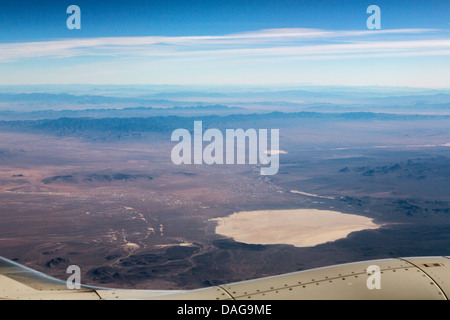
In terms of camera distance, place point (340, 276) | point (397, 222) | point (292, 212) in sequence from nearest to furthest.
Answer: point (340, 276)
point (397, 222)
point (292, 212)

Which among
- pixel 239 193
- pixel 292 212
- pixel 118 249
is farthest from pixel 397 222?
pixel 118 249

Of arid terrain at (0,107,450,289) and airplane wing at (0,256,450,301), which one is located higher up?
airplane wing at (0,256,450,301)

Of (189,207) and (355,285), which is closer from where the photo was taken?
(355,285)

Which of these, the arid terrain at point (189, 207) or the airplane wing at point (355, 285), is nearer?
the airplane wing at point (355, 285)

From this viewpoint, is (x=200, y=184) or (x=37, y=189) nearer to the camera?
(x=37, y=189)

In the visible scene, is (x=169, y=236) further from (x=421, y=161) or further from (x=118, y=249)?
(x=421, y=161)

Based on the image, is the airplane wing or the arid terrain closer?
the airplane wing

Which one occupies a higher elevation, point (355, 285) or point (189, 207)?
point (355, 285)

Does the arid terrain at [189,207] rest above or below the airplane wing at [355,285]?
below
